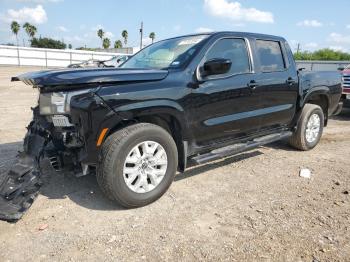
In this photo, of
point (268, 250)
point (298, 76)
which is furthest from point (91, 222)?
point (298, 76)

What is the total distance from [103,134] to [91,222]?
34.6 inches

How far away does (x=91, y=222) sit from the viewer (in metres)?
3.62

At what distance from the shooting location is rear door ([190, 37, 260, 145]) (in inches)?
171

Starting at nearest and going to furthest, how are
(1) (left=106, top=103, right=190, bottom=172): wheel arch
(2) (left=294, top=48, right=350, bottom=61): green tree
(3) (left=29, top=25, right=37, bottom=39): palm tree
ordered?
1. (1) (left=106, top=103, right=190, bottom=172): wheel arch
2. (2) (left=294, top=48, right=350, bottom=61): green tree
3. (3) (left=29, top=25, right=37, bottom=39): palm tree

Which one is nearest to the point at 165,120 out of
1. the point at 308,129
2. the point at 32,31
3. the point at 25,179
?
the point at 25,179

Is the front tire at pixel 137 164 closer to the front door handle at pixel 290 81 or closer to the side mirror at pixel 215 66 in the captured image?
the side mirror at pixel 215 66

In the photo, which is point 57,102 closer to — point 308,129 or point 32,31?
point 308,129

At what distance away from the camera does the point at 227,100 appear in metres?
4.61

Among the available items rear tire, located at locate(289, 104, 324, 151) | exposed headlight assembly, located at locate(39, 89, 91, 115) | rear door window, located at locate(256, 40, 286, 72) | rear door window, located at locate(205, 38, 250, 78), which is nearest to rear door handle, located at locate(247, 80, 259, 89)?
rear door window, located at locate(205, 38, 250, 78)

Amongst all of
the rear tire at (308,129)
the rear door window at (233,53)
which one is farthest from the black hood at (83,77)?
the rear tire at (308,129)

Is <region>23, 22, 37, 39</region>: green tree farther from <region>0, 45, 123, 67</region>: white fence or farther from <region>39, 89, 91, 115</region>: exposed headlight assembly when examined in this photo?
<region>39, 89, 91, 115</region>: exposed headlight assembly

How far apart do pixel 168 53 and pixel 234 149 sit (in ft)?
5.03

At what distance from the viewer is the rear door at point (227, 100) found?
4352 millimetres

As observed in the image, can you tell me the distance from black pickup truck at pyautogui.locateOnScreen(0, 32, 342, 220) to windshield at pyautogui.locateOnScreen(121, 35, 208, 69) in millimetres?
20
